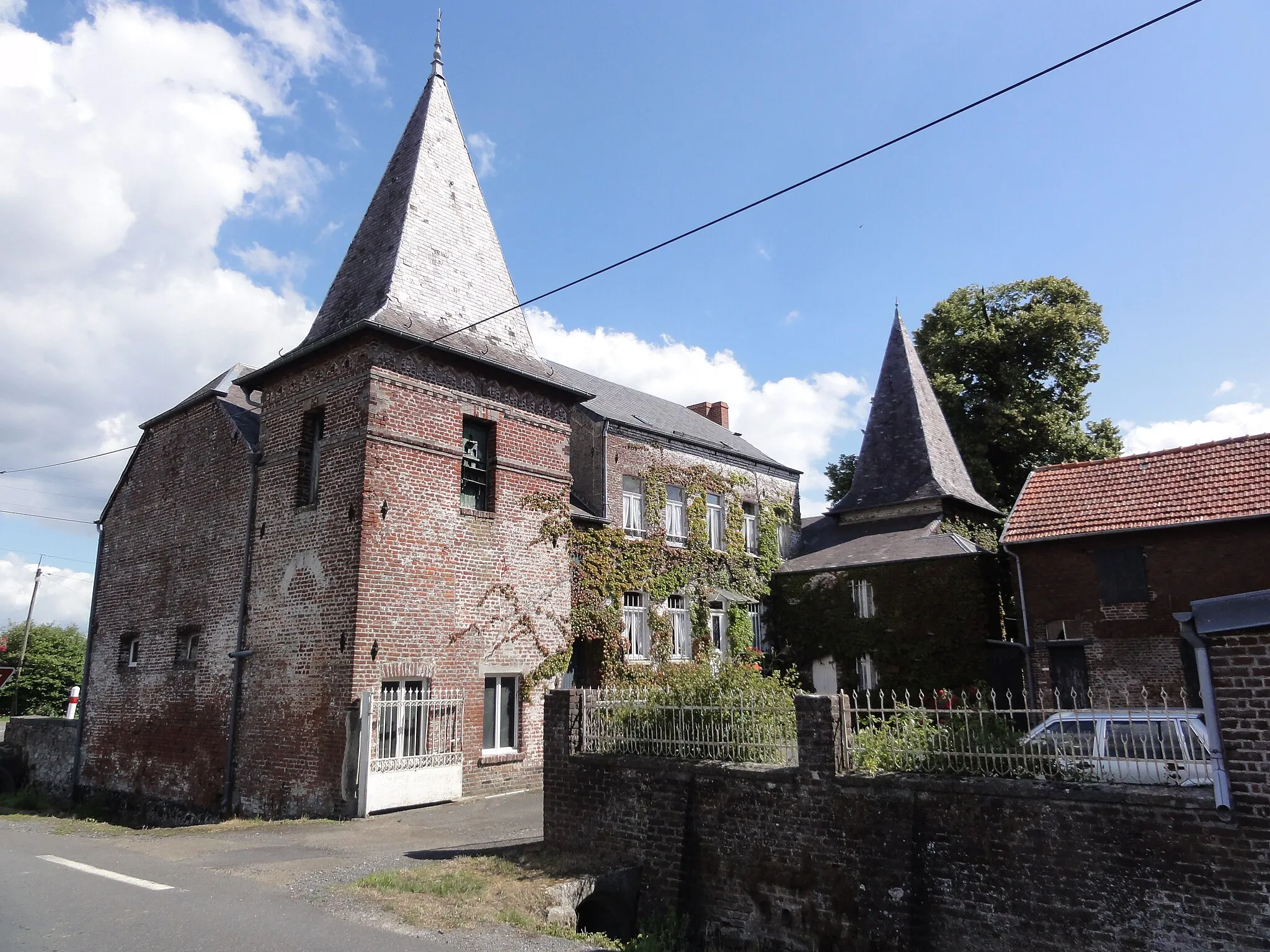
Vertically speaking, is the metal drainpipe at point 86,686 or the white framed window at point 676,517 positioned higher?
the white framed window at point 676,517

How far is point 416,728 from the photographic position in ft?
45.7

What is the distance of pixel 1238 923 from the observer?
5.99 meters

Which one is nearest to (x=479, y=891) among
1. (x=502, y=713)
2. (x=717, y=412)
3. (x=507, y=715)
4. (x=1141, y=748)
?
(x=1141, y=748)

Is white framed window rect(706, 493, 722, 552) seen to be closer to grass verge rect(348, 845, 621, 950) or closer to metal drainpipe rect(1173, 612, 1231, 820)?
grass verge rect(348, 845, 621, 950)

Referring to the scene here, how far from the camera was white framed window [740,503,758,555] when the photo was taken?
24625mm

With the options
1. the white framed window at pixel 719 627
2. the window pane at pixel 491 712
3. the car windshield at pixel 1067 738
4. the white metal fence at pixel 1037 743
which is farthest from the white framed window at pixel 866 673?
the car windshield at pixel 1067 738

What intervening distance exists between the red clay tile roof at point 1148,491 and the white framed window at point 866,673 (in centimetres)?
477

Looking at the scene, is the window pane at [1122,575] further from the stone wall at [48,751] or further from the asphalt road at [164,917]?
the stone wall at [48,751]

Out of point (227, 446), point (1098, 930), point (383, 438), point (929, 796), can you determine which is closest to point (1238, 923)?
point (1098, 930)

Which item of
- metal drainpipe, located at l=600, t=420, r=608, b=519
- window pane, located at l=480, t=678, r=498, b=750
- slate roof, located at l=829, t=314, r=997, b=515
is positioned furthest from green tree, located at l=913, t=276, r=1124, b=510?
window pane, located at l=480, t=678, r=498, b=750

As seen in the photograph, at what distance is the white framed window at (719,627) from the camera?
74.1ft

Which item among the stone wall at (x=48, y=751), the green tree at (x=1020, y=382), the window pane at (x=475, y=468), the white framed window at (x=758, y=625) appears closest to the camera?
the window pane at (x=475, y=468)

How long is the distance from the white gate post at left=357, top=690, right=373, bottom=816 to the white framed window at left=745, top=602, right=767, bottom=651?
1255cm

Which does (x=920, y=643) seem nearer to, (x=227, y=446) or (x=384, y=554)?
(x=384, y=554)
